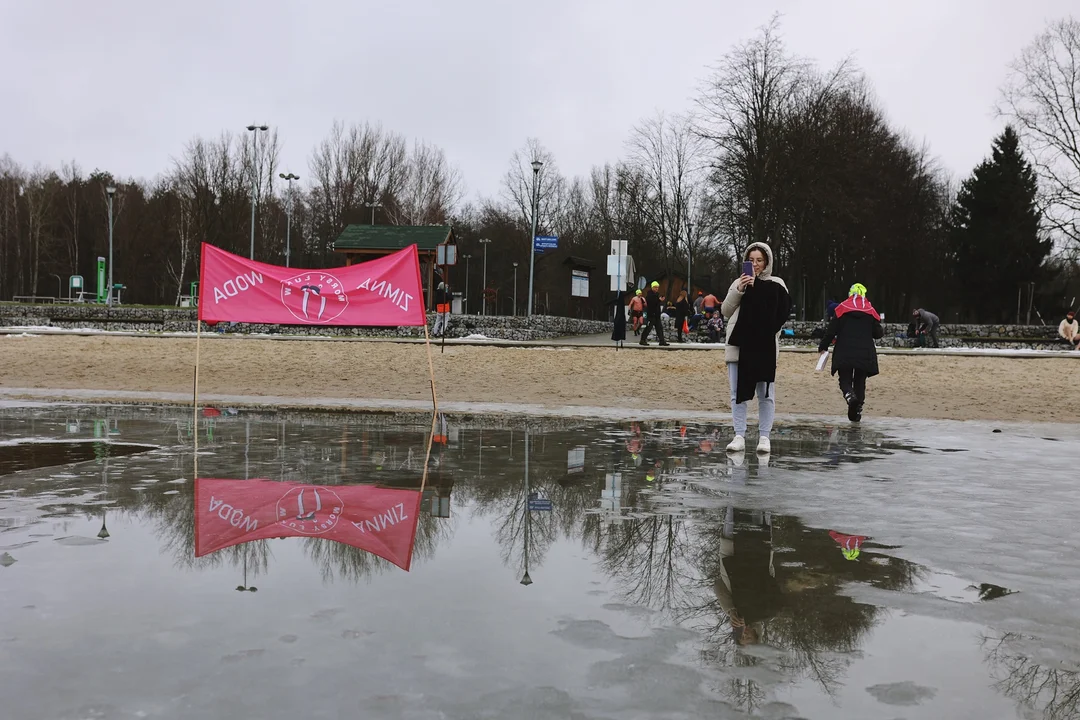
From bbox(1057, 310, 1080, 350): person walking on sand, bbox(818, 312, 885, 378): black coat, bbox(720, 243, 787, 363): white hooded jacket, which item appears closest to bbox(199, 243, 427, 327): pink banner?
bbox(720, 243, 787, 363): white hooded jacket

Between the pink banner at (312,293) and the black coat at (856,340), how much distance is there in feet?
18.7

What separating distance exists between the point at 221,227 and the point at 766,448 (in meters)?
67.6

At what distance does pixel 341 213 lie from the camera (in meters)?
78.8

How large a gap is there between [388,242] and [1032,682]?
5172cm

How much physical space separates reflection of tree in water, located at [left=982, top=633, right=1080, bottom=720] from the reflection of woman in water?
2.68 ft

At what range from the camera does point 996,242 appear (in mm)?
61188

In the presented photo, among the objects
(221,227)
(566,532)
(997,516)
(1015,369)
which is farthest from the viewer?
(221,227)

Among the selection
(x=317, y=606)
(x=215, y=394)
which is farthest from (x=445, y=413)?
(x=317, y=606)

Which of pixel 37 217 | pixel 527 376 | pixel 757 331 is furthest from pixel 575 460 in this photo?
pixel 37 217

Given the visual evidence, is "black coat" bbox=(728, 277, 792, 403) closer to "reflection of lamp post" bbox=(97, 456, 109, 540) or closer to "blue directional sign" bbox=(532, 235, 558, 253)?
"reflection of lamp post" bbox=(97, 456, 109, 540)

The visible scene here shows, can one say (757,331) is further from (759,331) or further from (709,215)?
(709,215)

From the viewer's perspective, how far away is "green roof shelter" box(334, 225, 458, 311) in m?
52.1

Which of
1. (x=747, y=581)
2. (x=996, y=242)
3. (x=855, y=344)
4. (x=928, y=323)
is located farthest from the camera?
(x=996, y=242)

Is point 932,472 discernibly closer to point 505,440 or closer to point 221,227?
point 505,440
